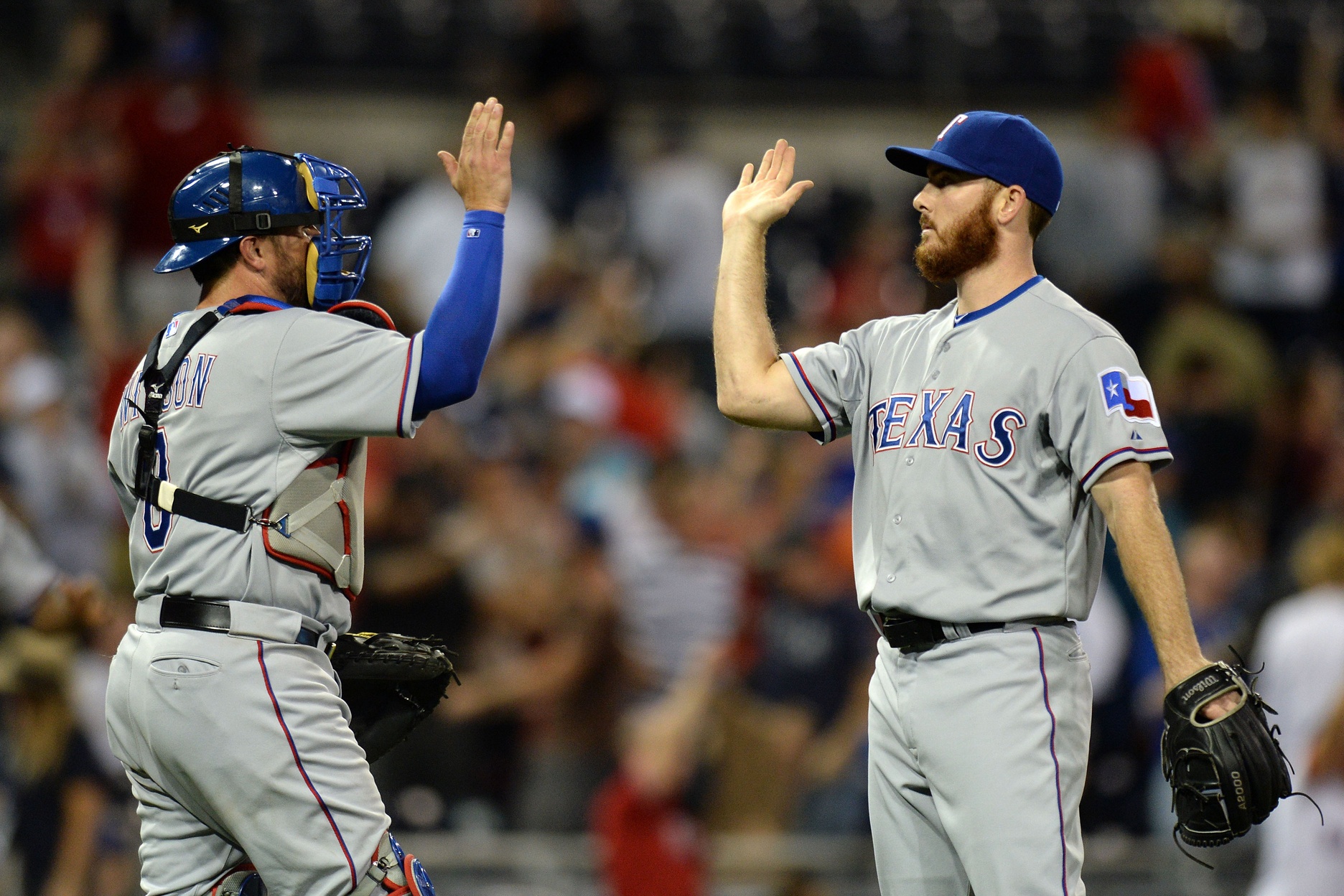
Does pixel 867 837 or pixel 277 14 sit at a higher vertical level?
pixel 277 14

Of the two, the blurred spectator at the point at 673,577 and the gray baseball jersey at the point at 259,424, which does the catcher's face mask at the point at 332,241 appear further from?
the blurred spectator at the point at 673,577

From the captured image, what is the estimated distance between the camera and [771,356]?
400cm

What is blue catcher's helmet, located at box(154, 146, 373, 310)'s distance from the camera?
3834 mm

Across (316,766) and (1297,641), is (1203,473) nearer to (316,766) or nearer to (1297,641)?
(1297,641)

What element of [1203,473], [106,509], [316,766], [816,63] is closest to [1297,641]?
[1203,473]

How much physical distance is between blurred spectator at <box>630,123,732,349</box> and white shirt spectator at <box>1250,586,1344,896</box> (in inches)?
166

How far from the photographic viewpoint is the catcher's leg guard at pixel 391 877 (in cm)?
363

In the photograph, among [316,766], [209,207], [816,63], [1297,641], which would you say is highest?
[816,63]

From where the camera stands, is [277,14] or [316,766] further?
[277,14]

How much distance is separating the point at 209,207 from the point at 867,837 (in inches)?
171

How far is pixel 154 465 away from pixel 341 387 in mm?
468

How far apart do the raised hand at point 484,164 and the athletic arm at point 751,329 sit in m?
0.56

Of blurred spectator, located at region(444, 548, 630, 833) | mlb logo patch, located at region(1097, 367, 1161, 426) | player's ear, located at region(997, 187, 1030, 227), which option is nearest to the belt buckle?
mlb logo patch, located at region(1097, 367, 1161, 426)

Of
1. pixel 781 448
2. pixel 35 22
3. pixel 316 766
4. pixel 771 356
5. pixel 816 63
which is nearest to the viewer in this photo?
pixel 316 766
